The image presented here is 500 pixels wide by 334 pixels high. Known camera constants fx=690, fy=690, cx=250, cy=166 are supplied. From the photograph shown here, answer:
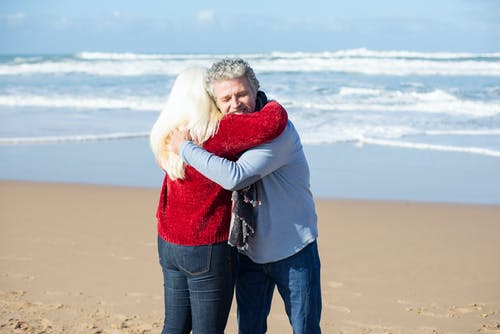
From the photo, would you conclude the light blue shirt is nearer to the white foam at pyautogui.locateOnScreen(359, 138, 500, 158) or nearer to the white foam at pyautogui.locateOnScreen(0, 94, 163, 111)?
the white foam at pyautogui.locateOnScreen(359, 138, 500, 158)

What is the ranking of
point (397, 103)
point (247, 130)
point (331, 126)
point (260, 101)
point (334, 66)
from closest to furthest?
point (247, 130) → point (260, 101) → point (331, 126) → point (397, 103) → point (334, 66)

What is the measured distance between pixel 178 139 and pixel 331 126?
11.5 m

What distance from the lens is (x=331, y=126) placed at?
1399 cm

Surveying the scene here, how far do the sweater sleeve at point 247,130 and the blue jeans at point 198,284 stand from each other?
0.40 metres

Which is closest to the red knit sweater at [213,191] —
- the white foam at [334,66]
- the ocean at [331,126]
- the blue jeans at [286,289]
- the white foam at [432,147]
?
the blue jeans at [286,289]

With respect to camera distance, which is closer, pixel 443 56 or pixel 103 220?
pixel 103 220

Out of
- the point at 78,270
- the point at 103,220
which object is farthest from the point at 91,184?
the point at 78,270

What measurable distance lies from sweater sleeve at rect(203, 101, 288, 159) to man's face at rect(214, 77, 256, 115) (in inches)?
2.8

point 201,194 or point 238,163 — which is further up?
point 238,163

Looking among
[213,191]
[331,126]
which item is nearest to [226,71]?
[213,191]

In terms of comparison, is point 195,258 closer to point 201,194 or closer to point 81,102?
point 201,194

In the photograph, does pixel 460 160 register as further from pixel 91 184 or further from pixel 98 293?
pixel 98 293

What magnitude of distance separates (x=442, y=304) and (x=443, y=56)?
35.2m

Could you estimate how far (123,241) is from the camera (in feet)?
20.7
